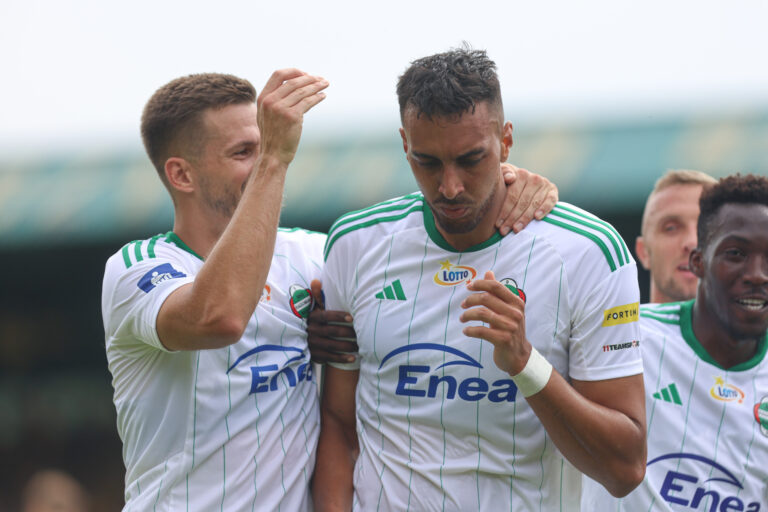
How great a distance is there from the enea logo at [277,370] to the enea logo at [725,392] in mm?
1813

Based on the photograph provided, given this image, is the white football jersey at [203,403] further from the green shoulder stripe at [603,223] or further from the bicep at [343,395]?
the green shoulder stripe at [603,223]

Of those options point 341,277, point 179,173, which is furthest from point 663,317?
point 179,173

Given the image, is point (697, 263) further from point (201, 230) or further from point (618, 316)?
point (201, 230)

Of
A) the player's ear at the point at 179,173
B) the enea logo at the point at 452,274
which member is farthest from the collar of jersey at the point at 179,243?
the enea logo at the point at 452,274

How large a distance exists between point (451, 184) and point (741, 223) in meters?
1.70

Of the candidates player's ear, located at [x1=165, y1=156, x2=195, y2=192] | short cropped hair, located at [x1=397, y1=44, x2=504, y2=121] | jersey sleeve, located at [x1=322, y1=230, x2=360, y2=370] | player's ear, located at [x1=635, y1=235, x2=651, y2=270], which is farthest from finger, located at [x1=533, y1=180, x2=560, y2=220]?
player's ear, located at [x1=635, y1=235, x2=651, y2=270]

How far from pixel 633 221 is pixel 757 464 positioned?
677 centimetres

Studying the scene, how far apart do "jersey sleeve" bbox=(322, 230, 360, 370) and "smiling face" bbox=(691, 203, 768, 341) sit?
5.68 ft

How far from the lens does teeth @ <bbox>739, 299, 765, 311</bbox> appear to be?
433 centimetres

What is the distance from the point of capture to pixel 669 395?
4.28 meters

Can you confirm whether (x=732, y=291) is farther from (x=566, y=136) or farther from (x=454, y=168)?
(x=566, y=136)

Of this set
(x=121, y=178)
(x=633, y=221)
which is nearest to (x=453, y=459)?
(x=633, y=221)

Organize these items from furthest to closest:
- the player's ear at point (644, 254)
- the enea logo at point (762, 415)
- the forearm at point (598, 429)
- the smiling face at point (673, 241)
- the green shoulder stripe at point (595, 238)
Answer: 1. the player's ear at point (644, 254)
2. the smiling face at point (673, 241)
3. the enea logo at point (762, 415)
4. the green shoulder stripe at point (595, 238)
5. the forearm at point (598, 429)

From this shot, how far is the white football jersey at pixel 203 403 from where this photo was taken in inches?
145
